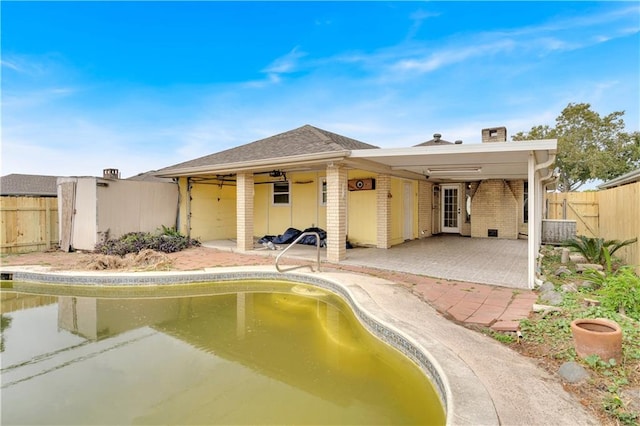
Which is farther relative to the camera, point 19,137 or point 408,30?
point 19,137

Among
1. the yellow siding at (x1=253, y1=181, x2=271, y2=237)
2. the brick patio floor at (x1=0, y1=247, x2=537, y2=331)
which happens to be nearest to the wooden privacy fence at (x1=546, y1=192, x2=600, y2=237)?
the brick patio floor at (x1=0, y1=247, x2=537, y2=331)

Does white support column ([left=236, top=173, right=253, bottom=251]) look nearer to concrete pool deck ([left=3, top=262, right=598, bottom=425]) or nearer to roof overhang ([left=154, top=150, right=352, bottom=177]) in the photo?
roof overhang ([left=154, top=150, right=352, bottom=177])

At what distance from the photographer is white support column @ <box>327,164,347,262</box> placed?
27.3 ft

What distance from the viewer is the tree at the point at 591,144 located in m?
23.4

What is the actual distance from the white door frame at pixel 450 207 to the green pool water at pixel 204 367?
10.9 metres

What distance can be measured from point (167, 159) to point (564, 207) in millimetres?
18603

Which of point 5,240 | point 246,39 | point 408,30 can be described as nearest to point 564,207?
point 408,30

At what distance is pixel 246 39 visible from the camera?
11969 millimetres

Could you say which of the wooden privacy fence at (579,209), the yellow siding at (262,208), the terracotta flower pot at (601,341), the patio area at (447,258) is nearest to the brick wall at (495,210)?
the patio area at (447,258)

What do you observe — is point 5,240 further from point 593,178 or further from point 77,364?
point 593,178

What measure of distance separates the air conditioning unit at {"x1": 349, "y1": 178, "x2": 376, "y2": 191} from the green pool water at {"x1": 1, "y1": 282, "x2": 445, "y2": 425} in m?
5.37

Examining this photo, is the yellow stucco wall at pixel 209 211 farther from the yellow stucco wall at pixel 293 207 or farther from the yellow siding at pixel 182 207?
the yellow stucco wall at pixel 293 207

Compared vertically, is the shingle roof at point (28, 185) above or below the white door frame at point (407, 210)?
above

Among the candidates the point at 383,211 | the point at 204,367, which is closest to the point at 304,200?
the point at 383,211
